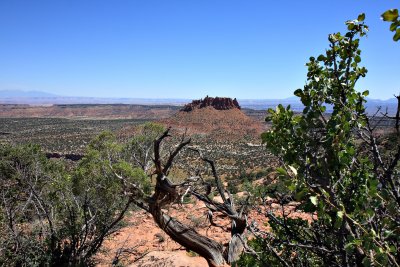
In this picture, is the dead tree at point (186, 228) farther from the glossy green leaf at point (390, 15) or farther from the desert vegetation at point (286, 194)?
the glossy green leaf at point (390, 15)

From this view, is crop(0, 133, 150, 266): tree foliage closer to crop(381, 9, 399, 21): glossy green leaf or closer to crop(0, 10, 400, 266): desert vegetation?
crop(0, 10, 400, 266): desert vegetation

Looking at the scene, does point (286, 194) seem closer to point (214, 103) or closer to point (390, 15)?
point (390, 15)

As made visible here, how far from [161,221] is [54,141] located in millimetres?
60302

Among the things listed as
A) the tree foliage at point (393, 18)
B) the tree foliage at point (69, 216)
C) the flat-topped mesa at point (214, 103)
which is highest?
the tree foliage at point (393, 18)

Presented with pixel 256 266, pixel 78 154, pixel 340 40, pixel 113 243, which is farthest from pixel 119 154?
pixel 78 154

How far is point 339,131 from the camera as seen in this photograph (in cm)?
239

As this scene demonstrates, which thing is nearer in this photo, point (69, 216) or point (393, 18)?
point (393, 18)

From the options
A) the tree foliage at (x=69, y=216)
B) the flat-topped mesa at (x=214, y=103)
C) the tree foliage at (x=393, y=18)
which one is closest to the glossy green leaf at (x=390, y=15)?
the tree foliage at (x=393, y=18)

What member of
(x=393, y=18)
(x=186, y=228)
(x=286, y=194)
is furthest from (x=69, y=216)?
(x=393, y=18)

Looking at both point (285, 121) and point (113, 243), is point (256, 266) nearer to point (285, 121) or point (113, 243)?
point (285, 121)

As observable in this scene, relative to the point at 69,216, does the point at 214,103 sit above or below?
above

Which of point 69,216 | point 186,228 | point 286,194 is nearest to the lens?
point 286,194

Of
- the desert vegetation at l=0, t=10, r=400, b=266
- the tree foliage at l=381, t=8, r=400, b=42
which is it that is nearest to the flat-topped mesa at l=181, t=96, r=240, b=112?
the desert vegetation at l=0, t=10, r=400, b=266

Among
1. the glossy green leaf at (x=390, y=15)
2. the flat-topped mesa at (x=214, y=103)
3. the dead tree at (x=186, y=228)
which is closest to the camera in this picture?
the glossy green leaf at (x=390, y=15)
